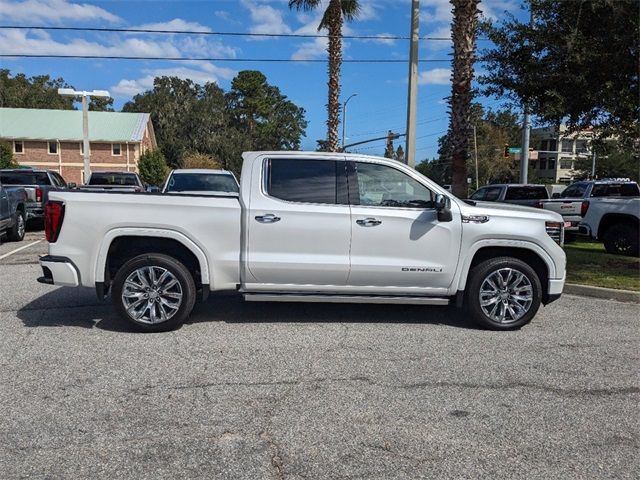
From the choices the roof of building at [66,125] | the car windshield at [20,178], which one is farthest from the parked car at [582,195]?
the roof of building at [66,125]

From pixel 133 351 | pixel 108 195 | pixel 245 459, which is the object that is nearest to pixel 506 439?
pixel 245 459

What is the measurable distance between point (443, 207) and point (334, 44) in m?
19.0

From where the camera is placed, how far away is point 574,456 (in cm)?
349

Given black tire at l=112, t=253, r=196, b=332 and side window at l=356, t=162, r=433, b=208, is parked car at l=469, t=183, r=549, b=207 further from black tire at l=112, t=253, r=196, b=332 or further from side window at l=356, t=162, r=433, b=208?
black tire at l=112, t=253, r=196, b=332

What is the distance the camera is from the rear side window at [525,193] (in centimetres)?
1697

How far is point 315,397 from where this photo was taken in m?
4.29

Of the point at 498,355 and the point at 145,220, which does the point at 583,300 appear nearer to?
the point at 498,355

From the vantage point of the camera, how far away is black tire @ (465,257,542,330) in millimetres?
6102

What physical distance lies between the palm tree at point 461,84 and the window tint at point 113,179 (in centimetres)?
1036

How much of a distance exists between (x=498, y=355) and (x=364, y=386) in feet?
5.23

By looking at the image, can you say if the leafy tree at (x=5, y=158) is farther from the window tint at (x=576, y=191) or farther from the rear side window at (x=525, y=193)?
the window tint at (x=576, y=191)

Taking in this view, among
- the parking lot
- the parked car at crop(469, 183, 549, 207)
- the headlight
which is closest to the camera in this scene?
the parking lot

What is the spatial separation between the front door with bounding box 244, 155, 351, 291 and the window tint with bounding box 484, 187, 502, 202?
12336mm

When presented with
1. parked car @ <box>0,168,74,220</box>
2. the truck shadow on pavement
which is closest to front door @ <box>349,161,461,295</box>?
the truck shadow on pavement
